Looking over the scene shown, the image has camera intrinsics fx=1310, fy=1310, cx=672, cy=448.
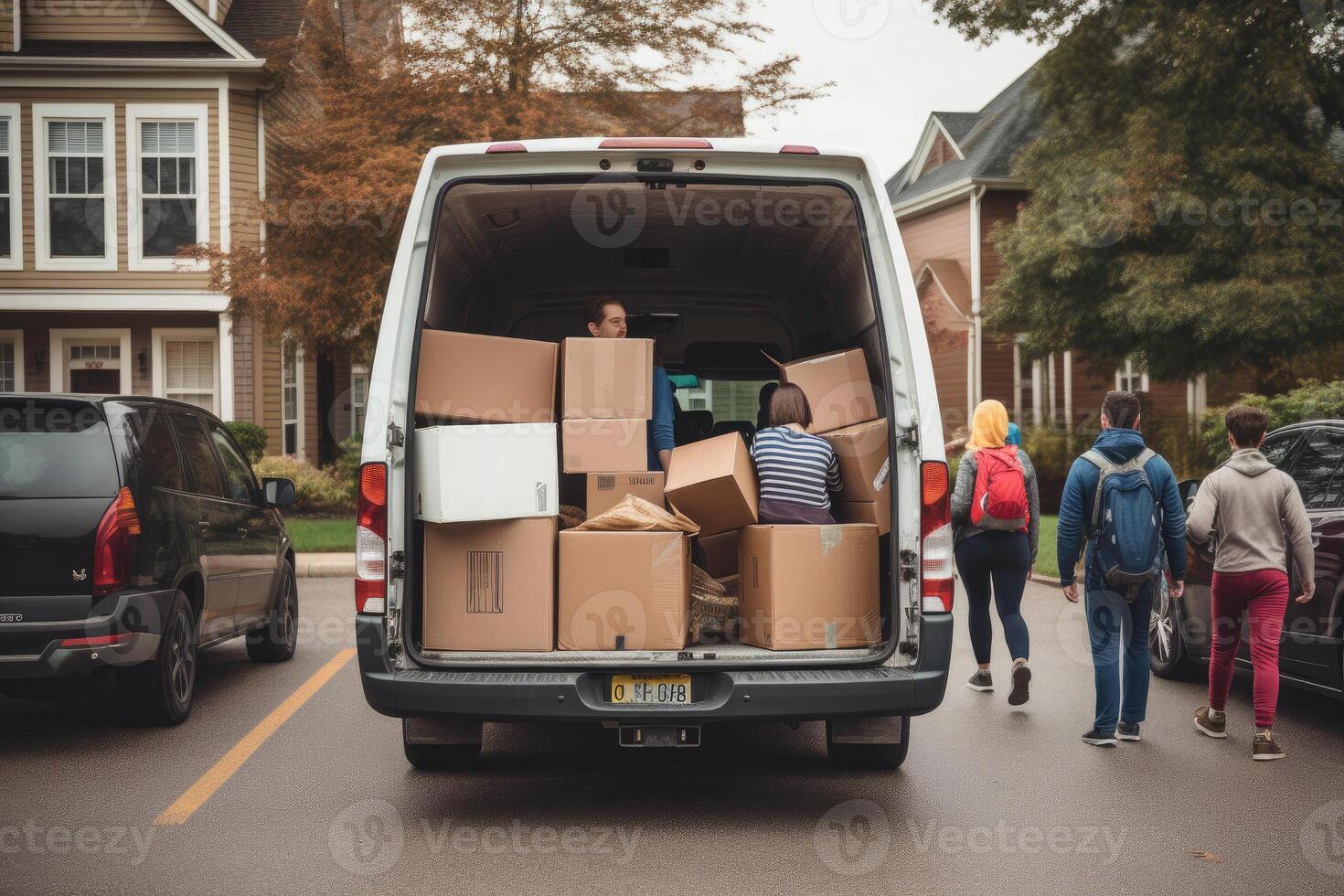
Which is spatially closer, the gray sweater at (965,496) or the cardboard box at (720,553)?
the cardboard box at (720,553)

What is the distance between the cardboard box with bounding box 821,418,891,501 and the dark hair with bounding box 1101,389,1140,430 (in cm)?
137

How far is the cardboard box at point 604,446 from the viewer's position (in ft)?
18.8

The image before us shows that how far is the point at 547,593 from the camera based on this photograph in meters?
5.21

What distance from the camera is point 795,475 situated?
5695mm

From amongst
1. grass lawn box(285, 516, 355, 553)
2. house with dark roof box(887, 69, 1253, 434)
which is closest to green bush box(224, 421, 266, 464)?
grass lawn box(285, 516, 355, 553)

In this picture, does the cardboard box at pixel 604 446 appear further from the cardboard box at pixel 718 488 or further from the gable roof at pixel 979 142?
the gable roof at pixel 979 142

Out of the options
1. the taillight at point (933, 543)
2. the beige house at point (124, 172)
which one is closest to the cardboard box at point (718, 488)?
the taillight at point (933, 543)

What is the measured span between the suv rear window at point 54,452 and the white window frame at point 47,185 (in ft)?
55.7

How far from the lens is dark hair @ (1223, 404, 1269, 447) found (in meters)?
6.31

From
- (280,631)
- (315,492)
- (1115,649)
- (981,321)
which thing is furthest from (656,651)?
(981,321)

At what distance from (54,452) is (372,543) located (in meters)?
2.41

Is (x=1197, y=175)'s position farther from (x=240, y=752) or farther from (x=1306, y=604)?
(x=240, y=752)

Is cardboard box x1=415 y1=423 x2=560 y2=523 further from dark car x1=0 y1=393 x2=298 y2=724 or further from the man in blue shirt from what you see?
dark car x1=0 y1=393 x2=298 y2=724

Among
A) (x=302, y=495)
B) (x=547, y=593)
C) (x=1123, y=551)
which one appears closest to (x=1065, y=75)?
(x=302, y=495)
